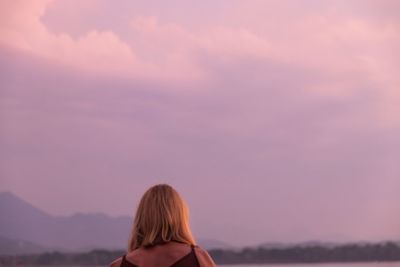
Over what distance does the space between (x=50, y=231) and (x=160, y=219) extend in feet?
11.5

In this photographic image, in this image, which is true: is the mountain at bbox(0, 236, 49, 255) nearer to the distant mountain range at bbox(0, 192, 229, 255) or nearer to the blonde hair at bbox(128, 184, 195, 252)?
the distant mountain range at bbox(0, 192, 229, 255)

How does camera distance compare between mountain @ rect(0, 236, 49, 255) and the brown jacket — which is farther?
mountain @ rect(0, 236, 49, 255)

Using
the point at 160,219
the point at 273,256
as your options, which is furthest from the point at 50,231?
the point at 160,219

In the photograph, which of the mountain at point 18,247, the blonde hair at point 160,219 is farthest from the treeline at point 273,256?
the blonde hair at point 160,219

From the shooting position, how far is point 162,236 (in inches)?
76.0

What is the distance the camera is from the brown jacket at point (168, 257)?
1.89 metres

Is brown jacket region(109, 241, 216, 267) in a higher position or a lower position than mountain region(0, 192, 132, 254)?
lower

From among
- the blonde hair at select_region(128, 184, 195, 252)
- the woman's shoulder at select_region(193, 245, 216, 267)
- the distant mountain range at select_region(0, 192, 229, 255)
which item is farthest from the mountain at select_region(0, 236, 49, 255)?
the woman's shoulder at select_region(193, 245, 216, 267)

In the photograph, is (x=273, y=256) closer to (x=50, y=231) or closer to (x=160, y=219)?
(x=50, y=231)

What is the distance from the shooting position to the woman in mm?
1896

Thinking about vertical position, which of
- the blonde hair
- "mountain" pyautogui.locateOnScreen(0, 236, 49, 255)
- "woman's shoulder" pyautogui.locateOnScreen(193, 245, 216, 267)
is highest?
"mountain" pyautogui.locateOnScreen(0, 236, 49, 255)

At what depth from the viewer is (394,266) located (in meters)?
5.31

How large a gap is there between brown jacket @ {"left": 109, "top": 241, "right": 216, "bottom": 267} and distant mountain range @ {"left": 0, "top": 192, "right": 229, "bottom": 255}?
3.20 m

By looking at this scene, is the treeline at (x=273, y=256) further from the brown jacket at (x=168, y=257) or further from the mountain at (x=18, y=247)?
the brown jacket at (x=168, y=257)
